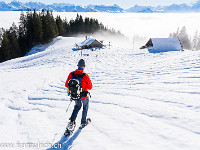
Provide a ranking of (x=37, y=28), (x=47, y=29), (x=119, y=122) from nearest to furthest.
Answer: (x=119, y=122) → (x=37, y=28) → (x=47, y=29)

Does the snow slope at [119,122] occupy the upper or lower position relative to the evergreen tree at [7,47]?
lower

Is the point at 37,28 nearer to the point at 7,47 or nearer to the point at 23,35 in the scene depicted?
the point at 23,35

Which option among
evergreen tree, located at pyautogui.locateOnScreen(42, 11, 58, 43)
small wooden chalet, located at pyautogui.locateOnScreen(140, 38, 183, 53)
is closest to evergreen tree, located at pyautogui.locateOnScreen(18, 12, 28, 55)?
evergreen tree, located at pyautogui.locateOnScreen(42, 11, 58, 43)

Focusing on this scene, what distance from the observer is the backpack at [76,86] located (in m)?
3.72

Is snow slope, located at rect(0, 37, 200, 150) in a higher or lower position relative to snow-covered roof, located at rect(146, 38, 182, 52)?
lower

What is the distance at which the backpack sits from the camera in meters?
3.72

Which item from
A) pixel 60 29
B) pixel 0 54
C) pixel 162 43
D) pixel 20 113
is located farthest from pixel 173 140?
pixel 60 29

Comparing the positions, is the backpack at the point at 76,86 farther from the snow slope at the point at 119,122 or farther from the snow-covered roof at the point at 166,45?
the snow-covered roof at the point at 166,45

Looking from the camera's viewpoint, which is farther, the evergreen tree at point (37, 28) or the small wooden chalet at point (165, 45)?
the evergreen tree at point (37, 28)

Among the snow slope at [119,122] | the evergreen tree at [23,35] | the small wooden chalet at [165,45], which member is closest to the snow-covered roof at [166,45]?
the small wooden chalet at [165,45]

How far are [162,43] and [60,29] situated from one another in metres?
50.6

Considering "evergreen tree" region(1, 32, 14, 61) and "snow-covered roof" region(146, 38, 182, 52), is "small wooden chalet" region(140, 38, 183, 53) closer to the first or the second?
"snow-covered roof" region(146, 38, 182, 52)

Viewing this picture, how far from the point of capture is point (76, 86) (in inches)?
146

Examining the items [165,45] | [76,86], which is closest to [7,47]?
[165,45]
